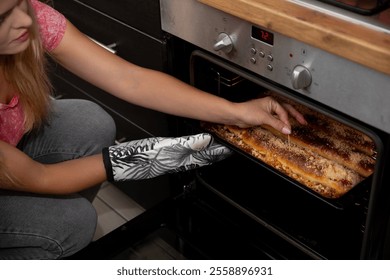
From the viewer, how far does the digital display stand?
1.21 m

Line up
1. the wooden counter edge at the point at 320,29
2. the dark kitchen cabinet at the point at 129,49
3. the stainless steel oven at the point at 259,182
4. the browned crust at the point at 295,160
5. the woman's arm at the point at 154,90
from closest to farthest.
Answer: the wooden counter edge at the point at 320,29 < the stainless steel oven at the point at 259,182 < the browned crust at the point at 295,160 < the woman's arm at the point at 154,90 < the dark kitchen cabinet at the point at 129,49

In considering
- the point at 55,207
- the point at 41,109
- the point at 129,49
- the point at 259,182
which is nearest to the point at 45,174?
the point at 55,207

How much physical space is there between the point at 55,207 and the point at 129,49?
466 millimetres

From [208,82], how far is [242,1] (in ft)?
1.23

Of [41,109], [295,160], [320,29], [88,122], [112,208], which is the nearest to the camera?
[320,29]

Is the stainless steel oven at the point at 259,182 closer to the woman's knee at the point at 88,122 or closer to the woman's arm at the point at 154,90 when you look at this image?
the woman's arm at the point at 154,90

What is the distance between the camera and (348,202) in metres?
1.23

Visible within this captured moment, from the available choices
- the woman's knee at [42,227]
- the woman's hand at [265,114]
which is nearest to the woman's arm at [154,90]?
the woman's hand at [265,114]

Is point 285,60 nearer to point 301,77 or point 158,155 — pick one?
point 301,77

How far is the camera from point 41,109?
160cm

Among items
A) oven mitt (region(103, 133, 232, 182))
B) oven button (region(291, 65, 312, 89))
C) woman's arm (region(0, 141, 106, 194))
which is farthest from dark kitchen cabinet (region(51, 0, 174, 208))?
oven button (region(291, 65, 312, 89))

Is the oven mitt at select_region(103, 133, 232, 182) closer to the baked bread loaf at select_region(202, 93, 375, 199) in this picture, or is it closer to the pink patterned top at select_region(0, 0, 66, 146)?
the baked bread loaf at select_region(202, 93, 375, 199)

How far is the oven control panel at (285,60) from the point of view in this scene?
1.08 meters
